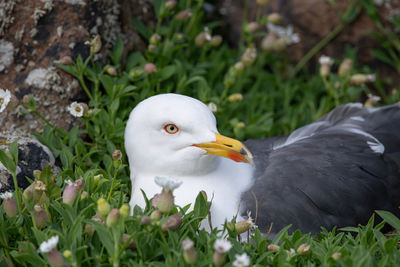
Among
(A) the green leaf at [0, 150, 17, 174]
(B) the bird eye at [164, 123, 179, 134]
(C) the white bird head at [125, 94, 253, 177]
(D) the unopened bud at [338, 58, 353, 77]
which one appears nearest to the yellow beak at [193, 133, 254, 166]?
(C) the white bird head at [125, 94, 253, 177]

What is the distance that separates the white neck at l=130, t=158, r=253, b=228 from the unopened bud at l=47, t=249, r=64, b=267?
96 cm

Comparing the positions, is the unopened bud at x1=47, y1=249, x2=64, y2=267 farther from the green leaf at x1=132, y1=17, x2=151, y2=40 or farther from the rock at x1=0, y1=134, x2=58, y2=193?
the green leaf at x1=132, y1=17, x2=151, y2=40

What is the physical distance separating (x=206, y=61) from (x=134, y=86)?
140 cm

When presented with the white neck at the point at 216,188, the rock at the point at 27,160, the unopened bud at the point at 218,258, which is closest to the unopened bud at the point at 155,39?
the rock at the point at 27,160

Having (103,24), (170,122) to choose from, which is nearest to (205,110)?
(170,122)

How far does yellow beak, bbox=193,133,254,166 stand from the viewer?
2953 millimetres

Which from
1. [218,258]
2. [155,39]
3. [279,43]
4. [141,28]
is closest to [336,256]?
[218,258]

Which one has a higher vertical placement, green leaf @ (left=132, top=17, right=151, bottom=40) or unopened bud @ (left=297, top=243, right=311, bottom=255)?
green leaf @ (left=132, top=17, right=151, bottom=40)

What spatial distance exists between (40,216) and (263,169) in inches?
58.9

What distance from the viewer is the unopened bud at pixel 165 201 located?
232 centimetres

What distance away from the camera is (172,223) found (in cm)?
238

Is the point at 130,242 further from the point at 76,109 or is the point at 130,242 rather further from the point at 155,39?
the point at 155,39

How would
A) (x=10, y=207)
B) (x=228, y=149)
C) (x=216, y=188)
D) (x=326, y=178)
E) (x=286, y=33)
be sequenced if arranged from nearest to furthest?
(x=10, y=207), (x=228, y=149), (x=216, y=188), (x=326, y=178), (x=286, y=33)

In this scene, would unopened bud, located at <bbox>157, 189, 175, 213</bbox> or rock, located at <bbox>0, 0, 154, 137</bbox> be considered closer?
unopened bud, located at <bbox>157, 189, 175, 213</bbox>
